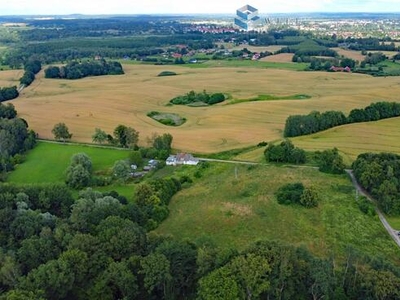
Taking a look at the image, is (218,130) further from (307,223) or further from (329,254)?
(329,254)

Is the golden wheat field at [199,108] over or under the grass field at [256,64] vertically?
under

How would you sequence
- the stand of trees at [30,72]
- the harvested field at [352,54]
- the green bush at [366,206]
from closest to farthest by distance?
1. the green bush at [366,206]
2. the stand of trees at [30,72]
3. the harvested field at [352,54]

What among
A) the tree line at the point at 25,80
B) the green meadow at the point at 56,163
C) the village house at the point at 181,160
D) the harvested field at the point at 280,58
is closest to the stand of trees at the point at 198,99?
the green meadow at the point at 56,163

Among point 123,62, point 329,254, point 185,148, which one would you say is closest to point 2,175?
point 185,148

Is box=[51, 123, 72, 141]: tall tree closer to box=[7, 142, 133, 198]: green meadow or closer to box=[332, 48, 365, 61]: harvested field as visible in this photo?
box=[7, 142, 133, 198]: green meadow

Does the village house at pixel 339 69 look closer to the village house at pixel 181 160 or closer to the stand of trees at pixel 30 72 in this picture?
the stand of trees at pixel 30 72

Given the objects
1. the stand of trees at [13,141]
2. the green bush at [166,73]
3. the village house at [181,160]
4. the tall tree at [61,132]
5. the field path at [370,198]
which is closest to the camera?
the field path at [370,198]

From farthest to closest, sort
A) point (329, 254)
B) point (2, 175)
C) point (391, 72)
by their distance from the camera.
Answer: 1. point (391, 72)
2. point (2, 175)
3. point (329, 254)

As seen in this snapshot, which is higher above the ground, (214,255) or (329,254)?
(214,255)
